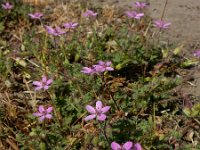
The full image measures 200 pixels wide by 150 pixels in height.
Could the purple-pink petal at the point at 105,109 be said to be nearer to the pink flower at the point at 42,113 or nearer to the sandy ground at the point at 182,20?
the pink flower at the point at 42,113

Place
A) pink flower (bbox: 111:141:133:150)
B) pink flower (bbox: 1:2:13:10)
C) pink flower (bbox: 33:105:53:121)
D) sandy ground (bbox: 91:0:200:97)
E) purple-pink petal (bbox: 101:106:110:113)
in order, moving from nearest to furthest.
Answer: pink flower (bbox: 111:141:133:150), purple-pink petal (bbox: 101:106:110:113), pink flower (bbox: 33:105:53:121), sandy ground (bbox: 91:0:200:97), pink flower (bbox: 1:2:13:10)

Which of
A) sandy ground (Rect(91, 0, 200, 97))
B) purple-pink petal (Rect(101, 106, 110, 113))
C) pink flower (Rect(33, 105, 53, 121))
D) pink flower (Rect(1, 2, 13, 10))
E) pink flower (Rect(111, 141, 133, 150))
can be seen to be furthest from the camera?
pink flower (Rect(1, 2, 13, 10))

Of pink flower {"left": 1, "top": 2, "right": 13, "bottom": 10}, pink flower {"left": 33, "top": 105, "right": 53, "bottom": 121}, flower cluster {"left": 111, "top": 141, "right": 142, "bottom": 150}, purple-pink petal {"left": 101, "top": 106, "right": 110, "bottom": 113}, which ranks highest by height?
pink flower {"left": 1, "top": 2, "right": 13, "bottom": 10}

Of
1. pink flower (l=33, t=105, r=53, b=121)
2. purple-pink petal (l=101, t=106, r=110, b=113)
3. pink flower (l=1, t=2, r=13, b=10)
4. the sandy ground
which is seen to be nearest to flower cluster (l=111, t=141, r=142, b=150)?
purple-pink petal (l=101, t=106, r=110, b=113)

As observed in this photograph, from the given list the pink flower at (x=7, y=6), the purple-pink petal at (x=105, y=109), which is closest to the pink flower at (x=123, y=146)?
the purple-pink petal at (x=105, y=109)

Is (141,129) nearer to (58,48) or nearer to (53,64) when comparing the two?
(53,64)

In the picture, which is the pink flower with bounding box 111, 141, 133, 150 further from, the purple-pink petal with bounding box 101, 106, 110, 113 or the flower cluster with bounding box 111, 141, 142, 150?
the purple-pink petal with bounding box 101, 106, 110, 113

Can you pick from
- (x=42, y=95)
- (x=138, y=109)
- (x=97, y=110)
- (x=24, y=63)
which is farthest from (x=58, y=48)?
(x=97, y=110)

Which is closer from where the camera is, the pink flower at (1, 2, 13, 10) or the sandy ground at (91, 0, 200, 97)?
the sandy ground at (91, 0, 200, 97)
